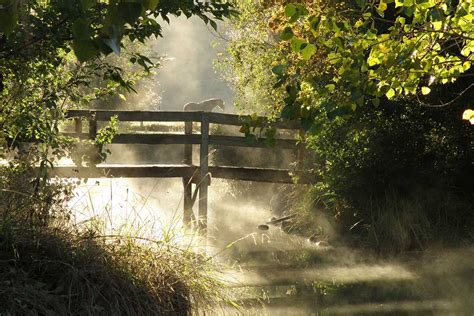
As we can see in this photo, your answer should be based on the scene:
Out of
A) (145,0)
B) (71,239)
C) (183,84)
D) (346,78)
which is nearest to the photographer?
(145,0)

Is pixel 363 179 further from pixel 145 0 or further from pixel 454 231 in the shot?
pixel 145 0

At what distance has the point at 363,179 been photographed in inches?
450

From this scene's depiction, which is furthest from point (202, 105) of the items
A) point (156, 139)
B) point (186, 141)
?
point (156, 139)

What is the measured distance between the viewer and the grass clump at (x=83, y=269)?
16.8ft

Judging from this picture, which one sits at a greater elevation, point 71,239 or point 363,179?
point 363,179

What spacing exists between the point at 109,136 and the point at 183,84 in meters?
87.3

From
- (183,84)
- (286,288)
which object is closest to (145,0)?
(286,288)

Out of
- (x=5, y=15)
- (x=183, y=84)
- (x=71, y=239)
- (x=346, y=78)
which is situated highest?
(x=183, y=84)

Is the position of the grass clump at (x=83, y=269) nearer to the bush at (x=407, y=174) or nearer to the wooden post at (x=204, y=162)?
the bush at (x=407, y=174)

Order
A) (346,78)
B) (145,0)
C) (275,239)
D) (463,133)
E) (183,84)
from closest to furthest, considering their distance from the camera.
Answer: (145,0) < (346,78) < (463,133) < (275,239) < (183,84)

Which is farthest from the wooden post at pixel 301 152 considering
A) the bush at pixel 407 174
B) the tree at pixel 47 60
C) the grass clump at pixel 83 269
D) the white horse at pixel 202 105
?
the white horse at pixel 202 105

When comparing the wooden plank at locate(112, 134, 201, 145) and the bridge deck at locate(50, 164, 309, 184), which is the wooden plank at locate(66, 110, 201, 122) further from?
the bridge deck at locate(50, 164, 309, 184)

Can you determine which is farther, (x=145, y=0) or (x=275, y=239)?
(x=275, y=239)

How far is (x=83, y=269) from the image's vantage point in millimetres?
5516
